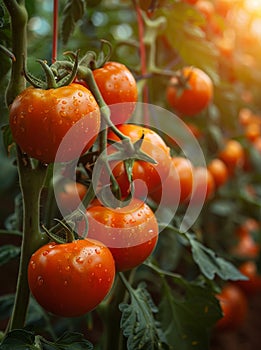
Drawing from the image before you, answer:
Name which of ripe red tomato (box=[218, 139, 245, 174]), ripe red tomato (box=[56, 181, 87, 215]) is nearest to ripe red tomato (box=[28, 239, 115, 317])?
ripe red tomato (box=[56, 181, 87, 215])

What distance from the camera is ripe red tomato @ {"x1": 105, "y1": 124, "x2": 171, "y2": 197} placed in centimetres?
56

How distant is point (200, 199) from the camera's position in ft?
3.24

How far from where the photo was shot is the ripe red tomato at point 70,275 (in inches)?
19.5

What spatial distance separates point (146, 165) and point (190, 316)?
0.36 m

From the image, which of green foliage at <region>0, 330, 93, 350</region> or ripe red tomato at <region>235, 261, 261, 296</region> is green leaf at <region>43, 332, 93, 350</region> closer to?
green foliage at <region>0, 330, 93, 350</region>

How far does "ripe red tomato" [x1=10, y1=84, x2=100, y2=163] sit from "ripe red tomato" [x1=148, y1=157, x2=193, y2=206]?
0.18 meters

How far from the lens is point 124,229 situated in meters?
0.54

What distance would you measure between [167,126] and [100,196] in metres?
0.61

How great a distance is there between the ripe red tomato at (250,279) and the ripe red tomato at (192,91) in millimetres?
793

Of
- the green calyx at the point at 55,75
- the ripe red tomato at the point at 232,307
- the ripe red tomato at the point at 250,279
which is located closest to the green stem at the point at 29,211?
the green calyx at the point at 55,75

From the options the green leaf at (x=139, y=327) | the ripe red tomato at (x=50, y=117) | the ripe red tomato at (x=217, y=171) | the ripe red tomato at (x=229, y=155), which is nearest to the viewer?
the ripe red tomato at (x=50, y=117)

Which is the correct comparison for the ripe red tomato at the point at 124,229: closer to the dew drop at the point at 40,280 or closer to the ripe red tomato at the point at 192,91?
the dew drop at the point at 40,280

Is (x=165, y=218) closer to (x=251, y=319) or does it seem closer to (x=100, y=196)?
(x=100, y=196)

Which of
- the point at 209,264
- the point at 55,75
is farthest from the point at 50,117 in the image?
the point at 209,264
